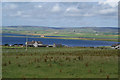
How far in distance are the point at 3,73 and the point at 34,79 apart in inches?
125

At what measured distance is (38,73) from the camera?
15.5 meters

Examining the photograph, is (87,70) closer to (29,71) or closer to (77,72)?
(77,72)

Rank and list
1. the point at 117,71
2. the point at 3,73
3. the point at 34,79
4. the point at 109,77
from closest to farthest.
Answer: the point at 34,79 → the point at 109,77 → the point at 3,73 → the point at 117,71

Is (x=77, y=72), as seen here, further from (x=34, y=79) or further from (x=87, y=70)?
(x=34, y=79)

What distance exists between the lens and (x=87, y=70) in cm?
1661

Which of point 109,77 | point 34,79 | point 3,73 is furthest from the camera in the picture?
point 3,73

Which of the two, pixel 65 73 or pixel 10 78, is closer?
pixel 10 78

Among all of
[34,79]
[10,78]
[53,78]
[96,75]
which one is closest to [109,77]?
[96,75]

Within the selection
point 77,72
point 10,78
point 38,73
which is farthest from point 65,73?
point 10,78

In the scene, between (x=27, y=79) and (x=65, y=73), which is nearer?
(x=27, y=79)

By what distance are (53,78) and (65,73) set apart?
189 centimetres

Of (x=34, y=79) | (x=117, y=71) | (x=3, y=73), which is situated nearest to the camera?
(x=34, y=79)

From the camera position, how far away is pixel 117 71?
16344 millimetres

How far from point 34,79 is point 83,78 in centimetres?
314
